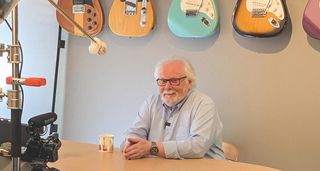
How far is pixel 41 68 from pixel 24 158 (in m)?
2.35

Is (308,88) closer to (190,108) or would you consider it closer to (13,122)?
(190,108)

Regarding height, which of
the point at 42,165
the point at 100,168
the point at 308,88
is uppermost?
the point at 308,88

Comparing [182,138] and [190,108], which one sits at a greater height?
[190,108]

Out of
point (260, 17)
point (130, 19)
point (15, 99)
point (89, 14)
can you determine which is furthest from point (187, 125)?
point (89, 14)

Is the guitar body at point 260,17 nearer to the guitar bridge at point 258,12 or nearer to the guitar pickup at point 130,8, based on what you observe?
the guitar bridge at point 258,12

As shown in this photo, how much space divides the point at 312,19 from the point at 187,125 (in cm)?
97

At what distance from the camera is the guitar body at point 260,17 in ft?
8.32

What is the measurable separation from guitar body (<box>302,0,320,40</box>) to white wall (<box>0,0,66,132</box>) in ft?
6.52

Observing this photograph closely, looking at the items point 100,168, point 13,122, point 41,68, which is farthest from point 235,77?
point 13,122

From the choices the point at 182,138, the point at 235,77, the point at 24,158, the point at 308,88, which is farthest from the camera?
the point at 235,77

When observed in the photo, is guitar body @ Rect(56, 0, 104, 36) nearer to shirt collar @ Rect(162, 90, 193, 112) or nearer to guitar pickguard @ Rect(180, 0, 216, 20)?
guitar pickguard @ Rect(180, 0, 216, 20)

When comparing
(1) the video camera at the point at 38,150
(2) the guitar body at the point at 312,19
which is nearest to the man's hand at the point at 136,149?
(1) the video camera at the point at 38,150

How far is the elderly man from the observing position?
2.14 meters

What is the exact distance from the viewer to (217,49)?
2879 mm
